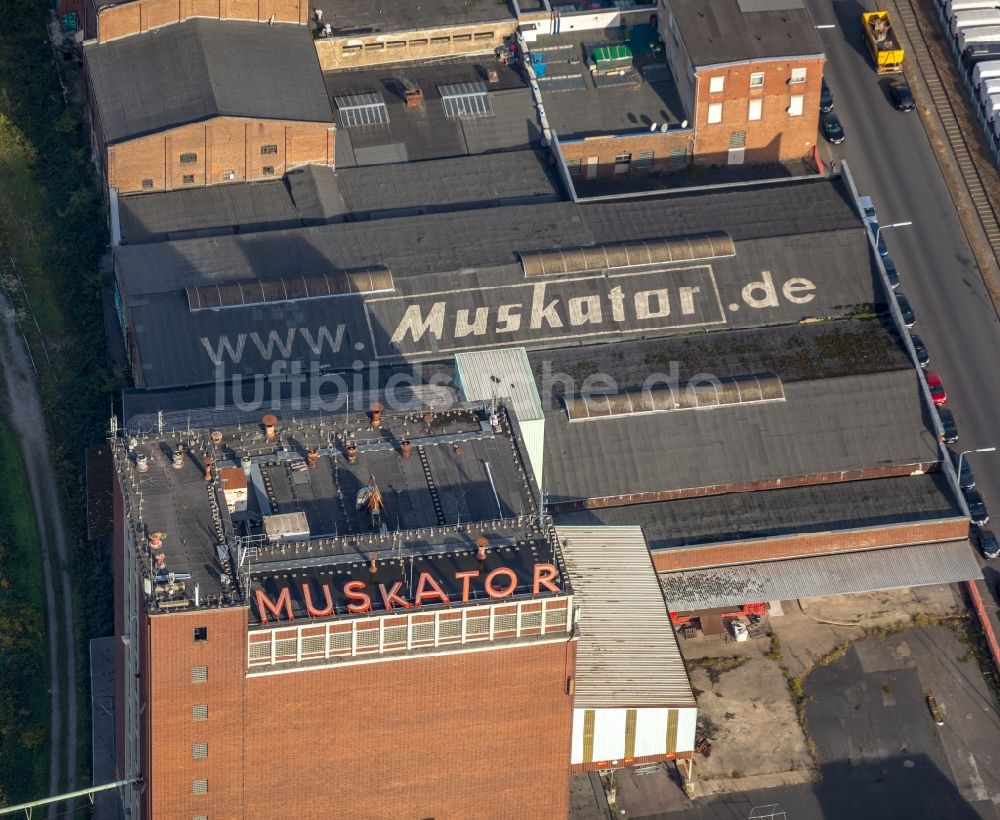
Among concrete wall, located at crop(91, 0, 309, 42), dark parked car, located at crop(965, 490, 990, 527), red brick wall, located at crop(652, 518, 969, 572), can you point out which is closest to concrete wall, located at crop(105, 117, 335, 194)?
concrete wall, located at crop(91, 0, 309, 42)

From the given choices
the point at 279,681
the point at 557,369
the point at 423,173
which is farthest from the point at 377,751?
the point at 423,173

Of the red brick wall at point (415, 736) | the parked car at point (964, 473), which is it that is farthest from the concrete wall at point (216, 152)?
the red brick wall at point (415, 736)

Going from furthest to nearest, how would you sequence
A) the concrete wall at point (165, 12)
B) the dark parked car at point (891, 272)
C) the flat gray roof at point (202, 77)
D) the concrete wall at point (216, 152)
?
the concrete wall at point (165, 12), the flat gray roof at point (202, 77), the dark parked car at point (891, 272), the concrete wall at point (216, 152)

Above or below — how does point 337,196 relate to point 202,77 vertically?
below

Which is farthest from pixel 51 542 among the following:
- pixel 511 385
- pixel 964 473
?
pixel 964 473

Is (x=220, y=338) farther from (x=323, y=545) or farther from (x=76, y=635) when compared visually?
(x=323, y=545)

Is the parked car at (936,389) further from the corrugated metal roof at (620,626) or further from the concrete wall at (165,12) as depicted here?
the concrete wall at (165,12)

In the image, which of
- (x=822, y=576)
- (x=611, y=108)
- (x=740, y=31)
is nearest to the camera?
(x=822, y=576)

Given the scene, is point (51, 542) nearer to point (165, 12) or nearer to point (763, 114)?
point (165, 12)
